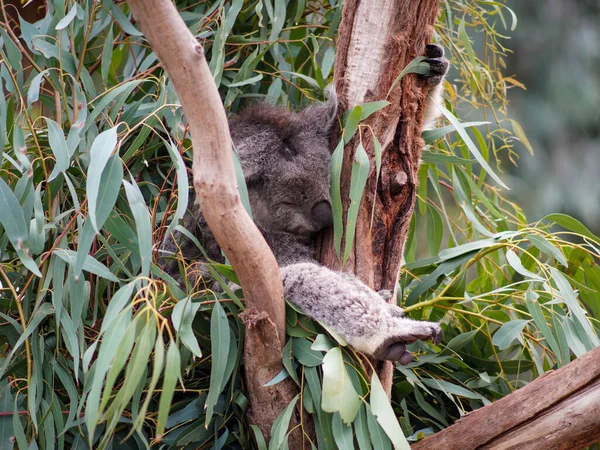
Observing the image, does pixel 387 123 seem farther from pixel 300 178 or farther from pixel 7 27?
pixel 7 27

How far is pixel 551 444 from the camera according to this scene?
1.64 metres

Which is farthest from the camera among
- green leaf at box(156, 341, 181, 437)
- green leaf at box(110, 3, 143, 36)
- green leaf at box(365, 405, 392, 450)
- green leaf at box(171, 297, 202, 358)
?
green leaf at box(110, 3, 143, 36)

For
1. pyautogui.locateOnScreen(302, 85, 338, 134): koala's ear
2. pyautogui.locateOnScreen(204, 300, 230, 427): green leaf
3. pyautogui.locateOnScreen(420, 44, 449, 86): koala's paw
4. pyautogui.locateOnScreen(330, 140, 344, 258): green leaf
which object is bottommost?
pyautogui.locateOnScreen(204, 300, 230, 427): green leaf

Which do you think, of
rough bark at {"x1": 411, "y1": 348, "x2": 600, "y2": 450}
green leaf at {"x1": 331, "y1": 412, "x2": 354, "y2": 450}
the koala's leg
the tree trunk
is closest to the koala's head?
the tree trunk

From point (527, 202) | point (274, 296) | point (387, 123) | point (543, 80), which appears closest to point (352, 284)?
point (274, 296)

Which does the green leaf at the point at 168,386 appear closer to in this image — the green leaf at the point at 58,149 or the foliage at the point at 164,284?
the foliage at the point at 164,284

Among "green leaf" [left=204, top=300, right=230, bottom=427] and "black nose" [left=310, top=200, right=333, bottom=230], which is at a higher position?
"black nose" [left=310, top=200, right=333, bottom=230]

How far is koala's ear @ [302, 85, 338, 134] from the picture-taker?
215cm

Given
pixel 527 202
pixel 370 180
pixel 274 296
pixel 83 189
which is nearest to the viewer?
pixel 274 296

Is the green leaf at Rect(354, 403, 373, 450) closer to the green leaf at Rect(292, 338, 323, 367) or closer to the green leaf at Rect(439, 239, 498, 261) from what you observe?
the green leaf at Rect(292, 338, 323, 367)

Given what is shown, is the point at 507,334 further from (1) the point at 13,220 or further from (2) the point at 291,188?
(1) the point at 13,220

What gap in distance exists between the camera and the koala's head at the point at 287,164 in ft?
7.32

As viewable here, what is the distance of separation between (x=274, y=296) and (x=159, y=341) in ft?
1.50

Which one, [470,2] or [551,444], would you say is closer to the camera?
[551,444]
